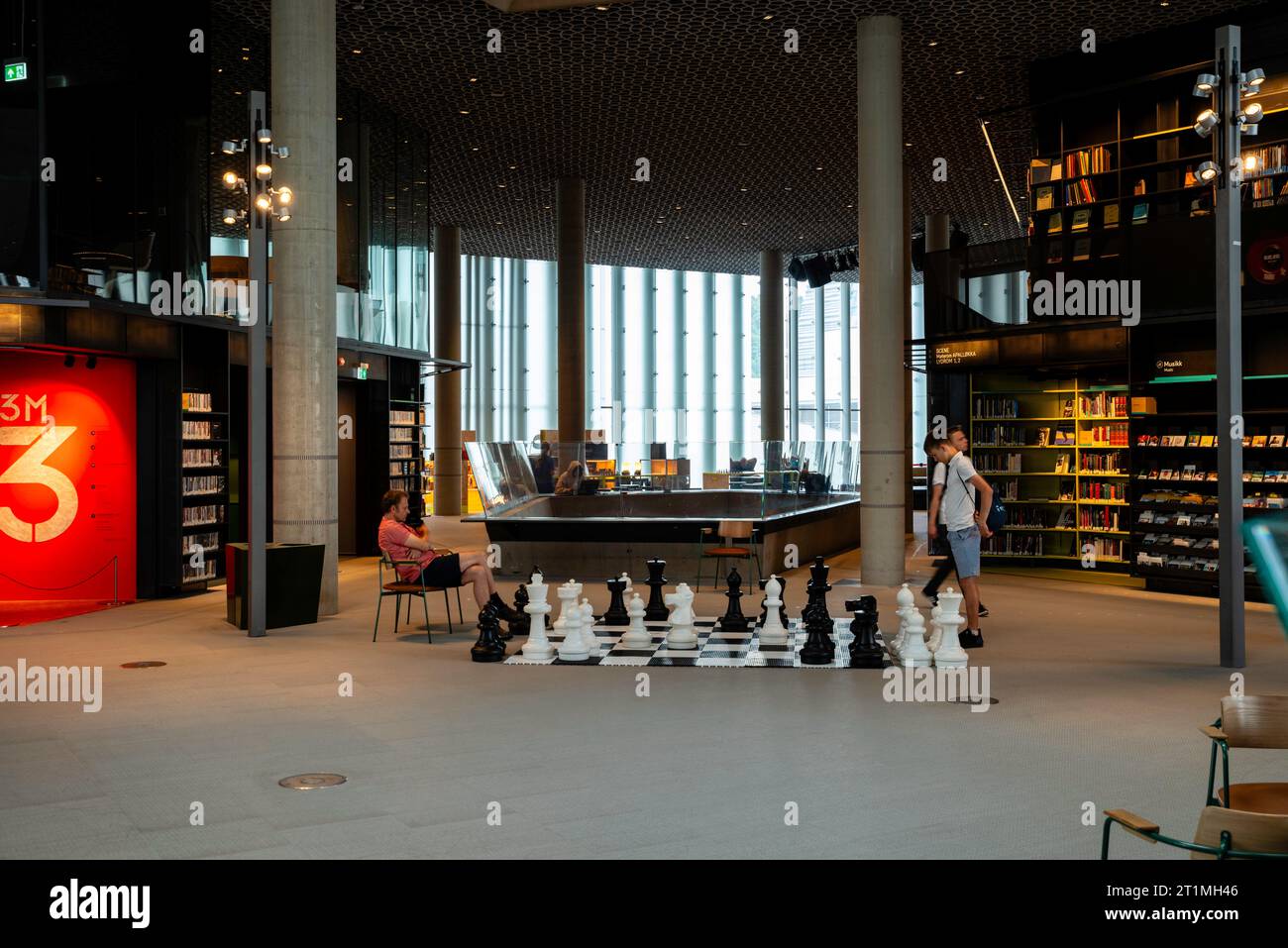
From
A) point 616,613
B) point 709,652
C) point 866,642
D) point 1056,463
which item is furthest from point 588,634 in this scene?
point 1056,463

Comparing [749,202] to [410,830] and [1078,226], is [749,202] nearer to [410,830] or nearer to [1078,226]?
[1078,226]

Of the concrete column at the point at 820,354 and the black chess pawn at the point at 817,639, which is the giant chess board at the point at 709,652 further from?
the concrete column at the point at 820,354

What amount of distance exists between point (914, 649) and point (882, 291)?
20.8ft

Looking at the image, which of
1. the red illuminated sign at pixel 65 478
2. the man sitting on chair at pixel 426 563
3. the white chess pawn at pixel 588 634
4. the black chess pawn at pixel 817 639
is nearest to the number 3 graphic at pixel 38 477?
the red illuminated sign at pixel 65 478

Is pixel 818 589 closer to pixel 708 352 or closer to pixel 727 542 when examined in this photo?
pixel 727 542

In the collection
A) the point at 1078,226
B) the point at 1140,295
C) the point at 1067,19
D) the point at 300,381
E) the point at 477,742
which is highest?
the point at 1067,19

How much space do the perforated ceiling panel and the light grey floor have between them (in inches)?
311

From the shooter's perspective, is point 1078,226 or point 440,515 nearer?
point 1078,226

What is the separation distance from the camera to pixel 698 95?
16.8 metres

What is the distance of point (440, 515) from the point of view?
26125mm

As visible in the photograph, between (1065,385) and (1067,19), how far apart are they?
14.2 ft

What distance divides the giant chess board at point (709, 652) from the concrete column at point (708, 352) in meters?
24.0
